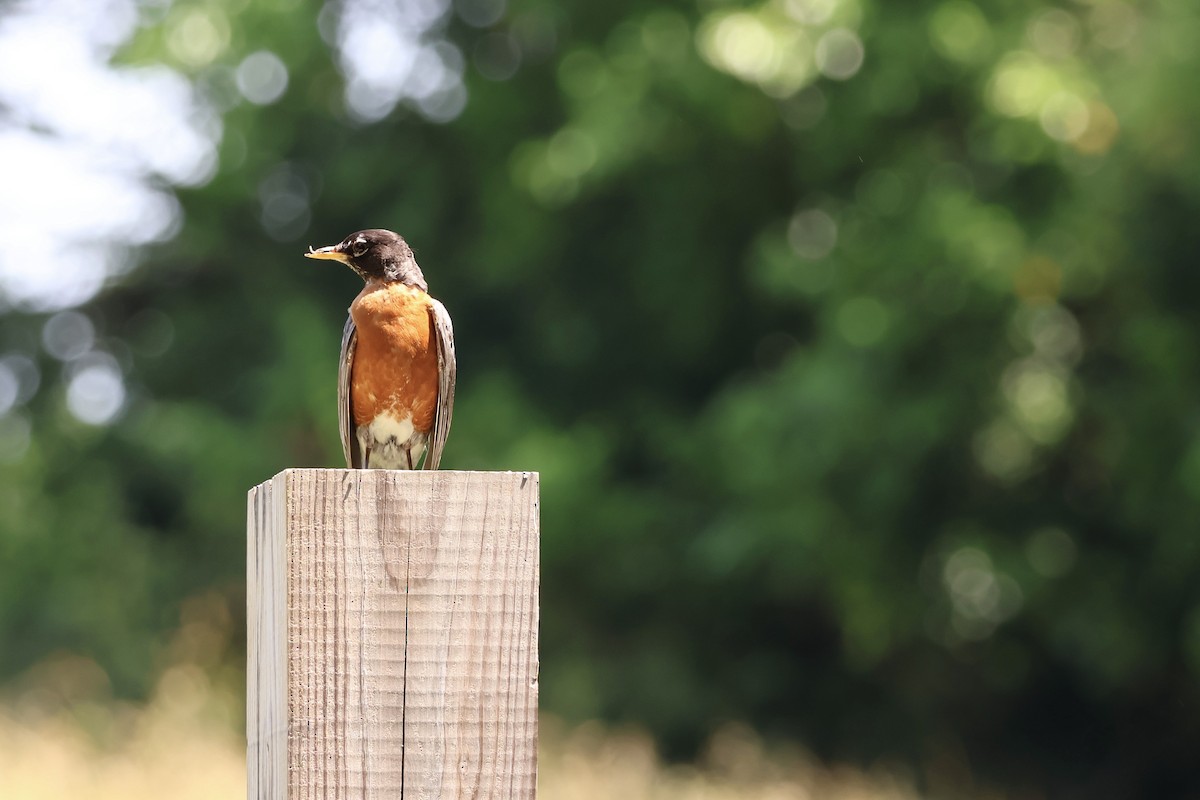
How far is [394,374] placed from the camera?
4.11 meters

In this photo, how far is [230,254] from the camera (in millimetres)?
16125

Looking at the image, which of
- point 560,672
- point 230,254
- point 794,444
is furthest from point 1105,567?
point 230,254

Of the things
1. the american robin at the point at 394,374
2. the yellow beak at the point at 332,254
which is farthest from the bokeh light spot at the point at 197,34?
the american robin at the point at 394,374

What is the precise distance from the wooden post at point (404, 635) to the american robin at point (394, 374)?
2186mm

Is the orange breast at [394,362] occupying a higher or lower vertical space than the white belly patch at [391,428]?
higher

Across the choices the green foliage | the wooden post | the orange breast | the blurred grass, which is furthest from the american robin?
the green foliage

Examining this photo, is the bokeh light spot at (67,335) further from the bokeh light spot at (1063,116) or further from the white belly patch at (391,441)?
the white belly patch at (391,441)

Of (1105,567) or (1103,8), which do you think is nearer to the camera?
(1105,567)

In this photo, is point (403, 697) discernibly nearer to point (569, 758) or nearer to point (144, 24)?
point (569, 758)

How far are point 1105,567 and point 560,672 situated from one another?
511cm

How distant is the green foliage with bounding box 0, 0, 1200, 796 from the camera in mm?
10305

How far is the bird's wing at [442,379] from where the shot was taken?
4.14m

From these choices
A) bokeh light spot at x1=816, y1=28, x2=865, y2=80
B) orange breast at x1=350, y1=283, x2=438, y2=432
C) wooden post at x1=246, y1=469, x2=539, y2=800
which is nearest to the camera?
wooden post at x1=246, y1=469, x2=539, y2=800

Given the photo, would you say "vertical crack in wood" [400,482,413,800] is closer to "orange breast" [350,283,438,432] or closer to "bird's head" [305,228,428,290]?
"orange breast" [350,283,438,432]
